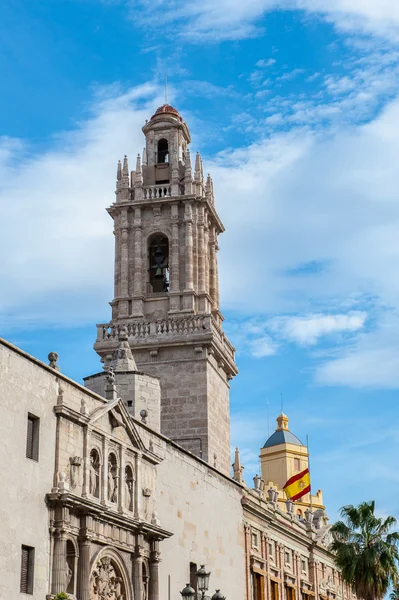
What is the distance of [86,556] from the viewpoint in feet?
97.3

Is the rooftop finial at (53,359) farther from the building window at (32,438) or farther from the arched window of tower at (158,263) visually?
the arched window of tower at (158,263)

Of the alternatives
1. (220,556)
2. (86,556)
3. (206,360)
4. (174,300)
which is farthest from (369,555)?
(86,556)

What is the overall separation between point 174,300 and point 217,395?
498 centimetres

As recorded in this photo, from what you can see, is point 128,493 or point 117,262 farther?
point 117,262

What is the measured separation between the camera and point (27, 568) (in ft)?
90.2

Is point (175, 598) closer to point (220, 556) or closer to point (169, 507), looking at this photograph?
point (169, 507)

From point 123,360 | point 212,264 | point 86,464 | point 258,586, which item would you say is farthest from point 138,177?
point 86,464

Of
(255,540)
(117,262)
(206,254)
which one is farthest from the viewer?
(206,254)

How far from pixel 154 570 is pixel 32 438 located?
7907mm

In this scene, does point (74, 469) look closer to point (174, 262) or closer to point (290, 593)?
point (174, 262)

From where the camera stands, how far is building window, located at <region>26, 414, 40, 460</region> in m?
28.3

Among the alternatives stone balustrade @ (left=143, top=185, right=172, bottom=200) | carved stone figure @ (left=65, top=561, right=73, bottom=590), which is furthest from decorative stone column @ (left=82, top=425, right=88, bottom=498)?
stone balustrade @ (left=143, top=185, right=172, bottom=200)

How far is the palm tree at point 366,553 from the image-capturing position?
4459 centimetres

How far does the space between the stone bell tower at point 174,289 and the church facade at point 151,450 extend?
71mm
